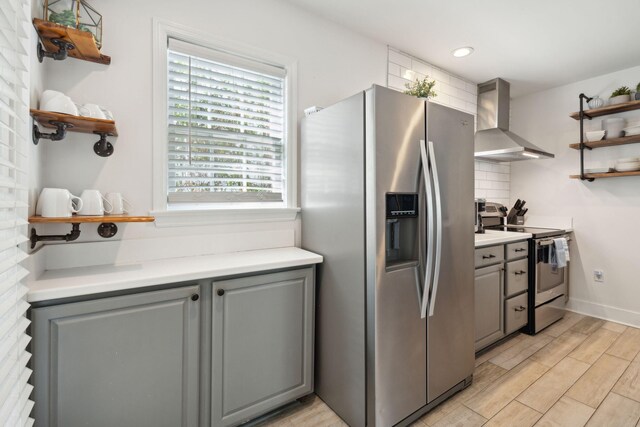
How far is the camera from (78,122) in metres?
1.33

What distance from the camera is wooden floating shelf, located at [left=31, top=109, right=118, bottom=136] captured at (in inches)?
48.4

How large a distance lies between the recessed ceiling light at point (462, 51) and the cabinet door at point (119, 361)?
289cm

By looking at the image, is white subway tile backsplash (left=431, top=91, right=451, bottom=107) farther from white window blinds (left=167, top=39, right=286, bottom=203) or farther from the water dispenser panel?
the water dispenser panel

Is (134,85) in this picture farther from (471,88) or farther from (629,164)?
(629,164)

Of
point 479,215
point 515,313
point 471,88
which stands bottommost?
point 515,313

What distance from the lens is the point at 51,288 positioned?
1130mm

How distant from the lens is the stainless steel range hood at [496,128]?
10.3 feet

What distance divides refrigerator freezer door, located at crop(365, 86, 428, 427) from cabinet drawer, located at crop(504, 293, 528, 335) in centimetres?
134

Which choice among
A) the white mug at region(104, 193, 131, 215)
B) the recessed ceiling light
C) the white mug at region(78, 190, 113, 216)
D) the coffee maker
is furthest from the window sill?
the recessed ceiling light

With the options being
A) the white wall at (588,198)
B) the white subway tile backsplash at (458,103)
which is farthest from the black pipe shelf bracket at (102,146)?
the white wall at (588,198)

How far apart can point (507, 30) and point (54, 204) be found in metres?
3.13

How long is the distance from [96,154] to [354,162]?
1.30 m

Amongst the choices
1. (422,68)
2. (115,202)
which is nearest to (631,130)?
(422,68)

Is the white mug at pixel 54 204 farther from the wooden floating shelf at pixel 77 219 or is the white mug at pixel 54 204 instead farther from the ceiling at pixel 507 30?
the ceiling at pixel 507 30
